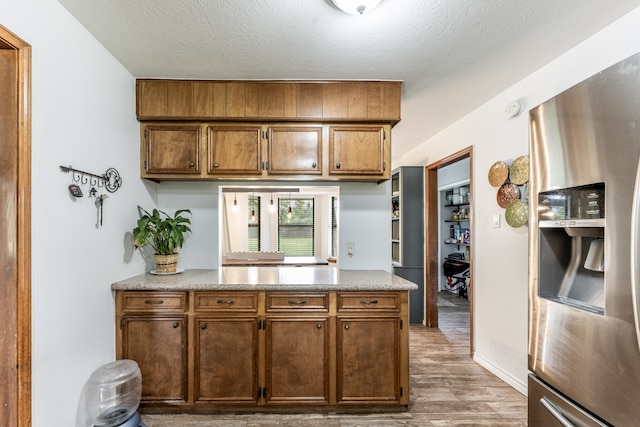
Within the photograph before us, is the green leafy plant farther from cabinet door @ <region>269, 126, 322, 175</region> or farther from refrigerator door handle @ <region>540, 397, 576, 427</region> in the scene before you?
refrigerator door handle @ <region>540, 397, 576, 427</region>

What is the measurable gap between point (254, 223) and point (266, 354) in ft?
18.2

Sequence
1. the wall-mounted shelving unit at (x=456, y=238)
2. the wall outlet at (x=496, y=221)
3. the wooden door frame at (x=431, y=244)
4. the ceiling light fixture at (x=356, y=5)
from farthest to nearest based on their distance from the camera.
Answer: the wall-mounted shelving unit at (x=456, y=238) < the wooden door frame at (x=431, y=244) < the wall outlet at (x=496, y=221) < the ceiling light fixture at (x=356, y=5)

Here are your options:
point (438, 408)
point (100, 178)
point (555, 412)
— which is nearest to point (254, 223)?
point (100, 178)

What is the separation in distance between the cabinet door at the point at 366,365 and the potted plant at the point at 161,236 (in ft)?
4.54

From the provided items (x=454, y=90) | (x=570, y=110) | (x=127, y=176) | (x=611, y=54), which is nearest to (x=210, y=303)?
(x=127, y=176)

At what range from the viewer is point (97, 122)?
1.90m

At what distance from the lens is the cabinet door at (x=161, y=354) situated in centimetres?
204

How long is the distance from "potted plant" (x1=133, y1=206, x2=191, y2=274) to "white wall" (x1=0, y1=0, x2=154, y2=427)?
156 mm

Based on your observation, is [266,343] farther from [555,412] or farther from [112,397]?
[555,412]

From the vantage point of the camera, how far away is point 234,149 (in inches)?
93.5

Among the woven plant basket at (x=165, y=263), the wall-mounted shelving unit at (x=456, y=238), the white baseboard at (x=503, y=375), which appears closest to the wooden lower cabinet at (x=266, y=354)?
the woven plant basket at (x=165, y=263)

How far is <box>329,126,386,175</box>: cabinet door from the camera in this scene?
2387 millimetres

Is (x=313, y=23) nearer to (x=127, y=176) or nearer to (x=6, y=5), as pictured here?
(x=6, y=5)

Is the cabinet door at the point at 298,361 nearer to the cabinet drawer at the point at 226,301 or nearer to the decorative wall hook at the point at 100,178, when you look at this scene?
the cabinet drawer at the point at 226,301
